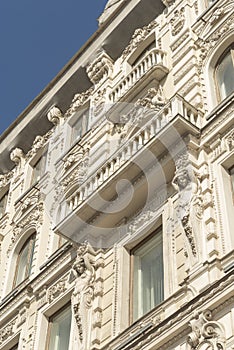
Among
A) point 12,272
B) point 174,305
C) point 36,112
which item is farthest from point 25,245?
point 174,305

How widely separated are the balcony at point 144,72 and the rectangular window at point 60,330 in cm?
666

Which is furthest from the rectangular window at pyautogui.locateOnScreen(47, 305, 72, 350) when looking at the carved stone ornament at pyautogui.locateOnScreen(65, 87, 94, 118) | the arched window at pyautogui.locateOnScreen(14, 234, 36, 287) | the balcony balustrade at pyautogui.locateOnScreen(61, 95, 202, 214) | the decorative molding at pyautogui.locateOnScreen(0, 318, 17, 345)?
the carved stone ornament at pyautogui.locateOnScreen(65, 87, 94, 118)

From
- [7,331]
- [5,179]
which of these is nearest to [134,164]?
[7,331]

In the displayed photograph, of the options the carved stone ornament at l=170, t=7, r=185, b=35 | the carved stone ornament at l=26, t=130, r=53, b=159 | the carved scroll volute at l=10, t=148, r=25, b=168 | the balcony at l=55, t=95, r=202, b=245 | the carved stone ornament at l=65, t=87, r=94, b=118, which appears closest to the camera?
the balcony at l=55, t=95, r=202, b=245

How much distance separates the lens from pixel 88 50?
25.1 m

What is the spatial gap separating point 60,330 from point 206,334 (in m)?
6.14

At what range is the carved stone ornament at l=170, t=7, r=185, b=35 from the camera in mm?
20359

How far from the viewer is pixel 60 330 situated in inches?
664

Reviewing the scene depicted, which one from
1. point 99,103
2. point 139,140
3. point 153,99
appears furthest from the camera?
point 99,103

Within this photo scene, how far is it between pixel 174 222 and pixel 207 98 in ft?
12.1

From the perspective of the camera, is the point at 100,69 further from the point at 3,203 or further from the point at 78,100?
the point at 3,203

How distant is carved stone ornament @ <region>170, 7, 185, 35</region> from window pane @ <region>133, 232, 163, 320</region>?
24.0 feet

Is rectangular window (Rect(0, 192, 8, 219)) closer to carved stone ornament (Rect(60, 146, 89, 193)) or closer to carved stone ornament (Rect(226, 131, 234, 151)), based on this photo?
carved stone ornament (Rect(60, 146, 89, 193))

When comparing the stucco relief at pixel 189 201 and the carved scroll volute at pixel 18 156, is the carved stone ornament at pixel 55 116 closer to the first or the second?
the carved scroll volute at pixel 18 156
